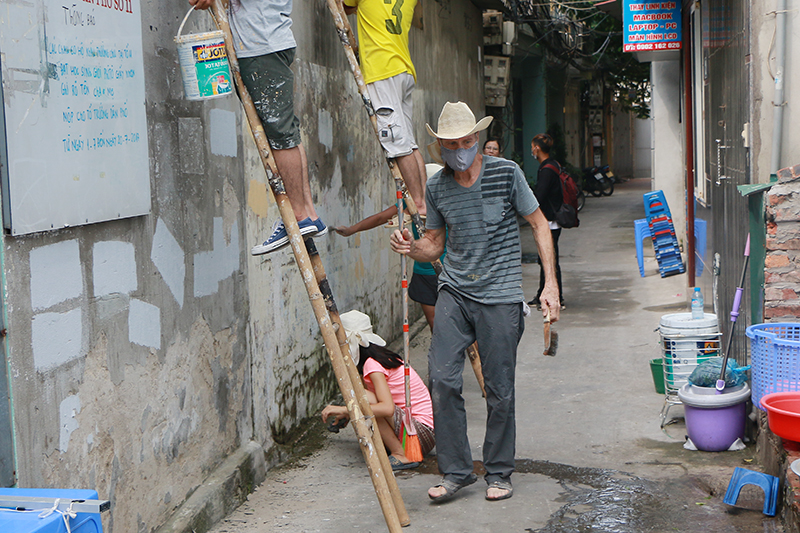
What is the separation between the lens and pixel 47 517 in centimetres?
209

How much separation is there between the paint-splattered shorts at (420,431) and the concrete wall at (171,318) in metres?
0.74

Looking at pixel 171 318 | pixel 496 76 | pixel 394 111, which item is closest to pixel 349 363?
pixel 171 318

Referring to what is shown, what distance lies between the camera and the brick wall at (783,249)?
475cm

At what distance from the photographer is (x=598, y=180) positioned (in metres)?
26.2

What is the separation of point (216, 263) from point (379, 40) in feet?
6.39

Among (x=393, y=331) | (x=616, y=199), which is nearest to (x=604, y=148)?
(x=616, y=199)

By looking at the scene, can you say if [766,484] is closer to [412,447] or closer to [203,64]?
[412,447]

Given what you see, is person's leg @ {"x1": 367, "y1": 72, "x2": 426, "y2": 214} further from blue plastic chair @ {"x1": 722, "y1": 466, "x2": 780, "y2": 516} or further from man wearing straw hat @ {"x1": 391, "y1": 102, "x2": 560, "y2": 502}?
blue plastic chair @ {"x1": 722, "y1": 466, "x2": 780, "y2": 516}

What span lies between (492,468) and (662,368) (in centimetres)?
225

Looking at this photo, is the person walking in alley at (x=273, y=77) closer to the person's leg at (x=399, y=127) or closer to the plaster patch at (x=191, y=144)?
the plaster patch at (x=191, y=144)

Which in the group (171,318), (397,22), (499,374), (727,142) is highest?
(397,22)

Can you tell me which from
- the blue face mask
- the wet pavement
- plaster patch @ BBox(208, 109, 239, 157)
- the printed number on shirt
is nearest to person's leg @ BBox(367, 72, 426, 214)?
the printed number on shirt

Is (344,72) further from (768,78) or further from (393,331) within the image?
(768,78)

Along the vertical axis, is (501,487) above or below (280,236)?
below
